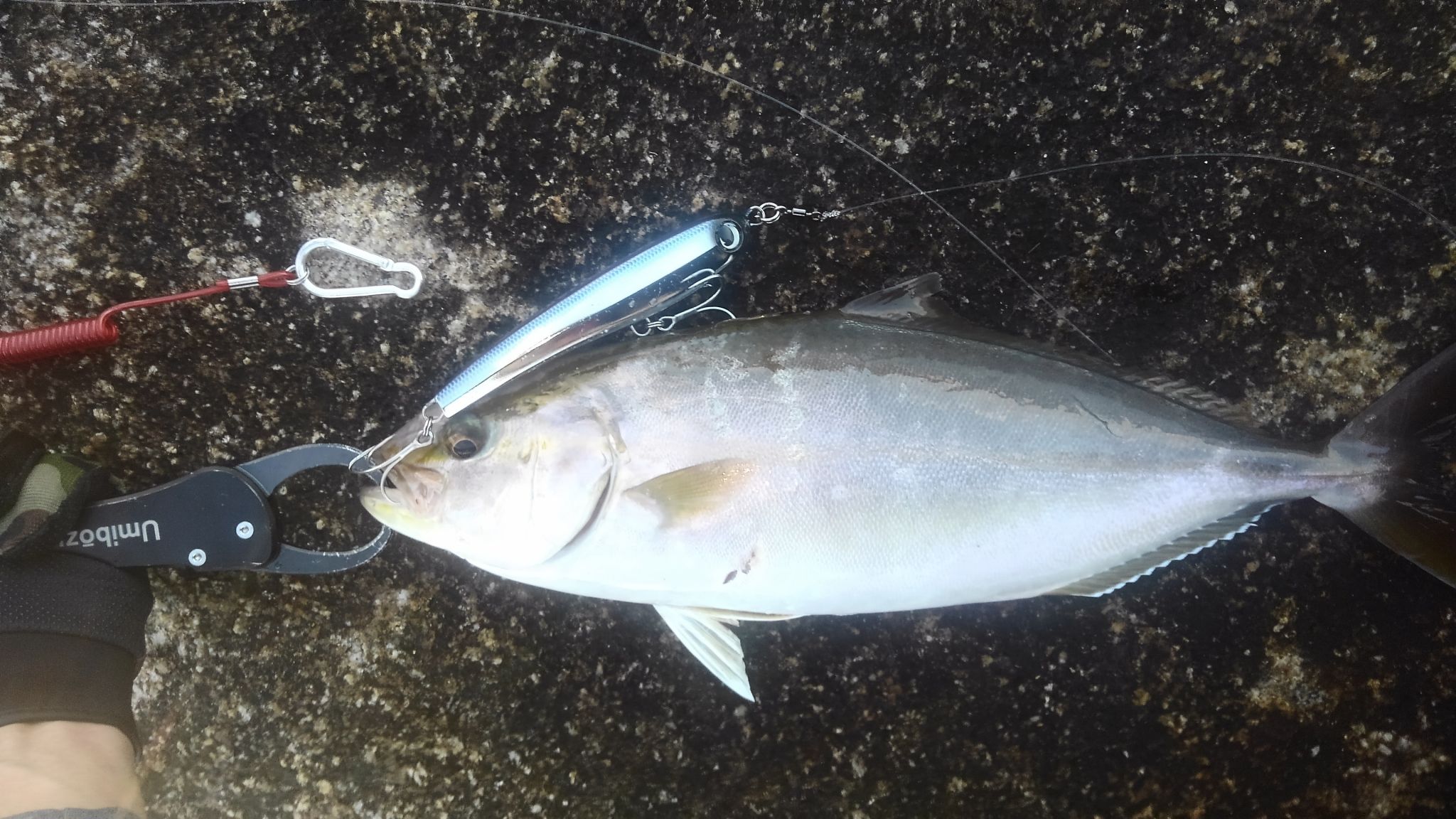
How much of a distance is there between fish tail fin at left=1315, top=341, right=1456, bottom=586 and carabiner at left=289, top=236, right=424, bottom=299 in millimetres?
1904

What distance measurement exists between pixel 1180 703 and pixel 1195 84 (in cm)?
140

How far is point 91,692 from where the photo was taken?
65.3 inches

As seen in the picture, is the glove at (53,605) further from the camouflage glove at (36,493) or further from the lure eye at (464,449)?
the lure eye at (464,449)

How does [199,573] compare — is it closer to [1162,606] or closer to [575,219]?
[575,219]

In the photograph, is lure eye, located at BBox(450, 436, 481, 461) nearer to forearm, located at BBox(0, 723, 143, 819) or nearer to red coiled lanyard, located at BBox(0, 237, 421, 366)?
red coiled lanyard, located at BBox(0, 237, 421, 366)

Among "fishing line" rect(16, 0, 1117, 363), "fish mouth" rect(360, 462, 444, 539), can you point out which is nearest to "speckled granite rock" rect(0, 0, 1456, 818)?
"fishing line" rect(16, 0, 1117, 363)

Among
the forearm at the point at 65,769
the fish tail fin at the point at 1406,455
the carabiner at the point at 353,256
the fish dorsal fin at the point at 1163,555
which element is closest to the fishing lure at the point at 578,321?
the carabiner at the point at 353,256

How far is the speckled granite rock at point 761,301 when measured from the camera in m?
1.71

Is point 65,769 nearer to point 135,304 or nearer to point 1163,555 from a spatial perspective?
point 135,304

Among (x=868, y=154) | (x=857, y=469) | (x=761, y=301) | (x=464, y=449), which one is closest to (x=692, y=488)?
(x=857, y=469)

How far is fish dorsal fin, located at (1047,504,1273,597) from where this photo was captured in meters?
1.57

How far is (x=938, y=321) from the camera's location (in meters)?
1.56

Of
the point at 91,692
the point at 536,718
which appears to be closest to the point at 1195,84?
the point at 536,718

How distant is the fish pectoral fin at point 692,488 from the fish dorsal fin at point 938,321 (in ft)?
1.27
